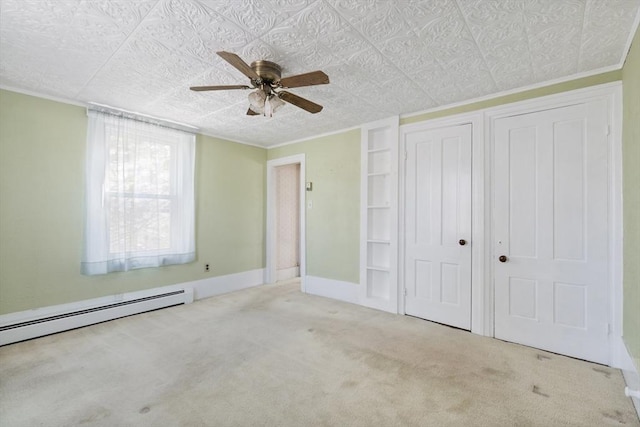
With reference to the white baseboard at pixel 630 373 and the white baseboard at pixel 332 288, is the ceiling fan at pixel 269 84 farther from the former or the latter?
the white baseboard at pixel 630 373

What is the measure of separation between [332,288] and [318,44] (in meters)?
3.24

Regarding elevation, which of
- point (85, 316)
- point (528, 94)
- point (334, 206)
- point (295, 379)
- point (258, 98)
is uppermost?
point (528, 94)

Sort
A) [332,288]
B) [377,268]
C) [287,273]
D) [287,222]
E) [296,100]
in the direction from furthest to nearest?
[287,222] < [287,273] < [332,288] < [377,268] < [296,100]

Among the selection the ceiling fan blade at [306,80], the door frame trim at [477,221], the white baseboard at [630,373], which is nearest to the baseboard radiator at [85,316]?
the ceiling fan blade at [306,80]

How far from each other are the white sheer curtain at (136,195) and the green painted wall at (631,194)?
452 centimetres

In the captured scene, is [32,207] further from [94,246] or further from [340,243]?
[340,243]

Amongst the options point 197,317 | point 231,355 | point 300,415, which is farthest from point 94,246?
point 300,415

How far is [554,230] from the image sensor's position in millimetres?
2596

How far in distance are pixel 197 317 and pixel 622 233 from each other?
13.9 feet

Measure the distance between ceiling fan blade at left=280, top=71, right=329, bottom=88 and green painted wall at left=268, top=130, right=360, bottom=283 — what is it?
78.7 inches

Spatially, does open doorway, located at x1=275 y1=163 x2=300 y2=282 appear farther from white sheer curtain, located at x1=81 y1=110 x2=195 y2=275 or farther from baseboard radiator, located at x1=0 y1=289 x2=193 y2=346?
baseboard radiator, located at x1=0 y1=289 x2=193 y2=346

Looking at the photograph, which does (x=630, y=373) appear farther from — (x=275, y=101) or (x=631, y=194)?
(x=275, y=101)

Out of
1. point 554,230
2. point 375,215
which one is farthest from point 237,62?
point 554,230

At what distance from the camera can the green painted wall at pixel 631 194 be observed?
1877 millimetres
